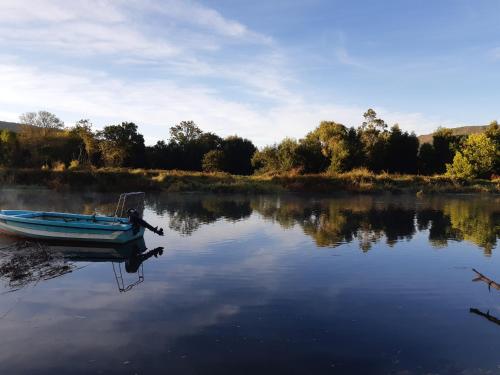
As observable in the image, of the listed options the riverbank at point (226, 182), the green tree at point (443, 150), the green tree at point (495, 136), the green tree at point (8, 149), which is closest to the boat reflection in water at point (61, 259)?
the riverbank at point (226, 182)

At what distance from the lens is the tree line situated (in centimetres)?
5794

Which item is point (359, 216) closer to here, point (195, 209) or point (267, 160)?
point (195, 209)

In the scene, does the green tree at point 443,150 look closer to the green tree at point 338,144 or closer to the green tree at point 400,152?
the green tree at point 400,152

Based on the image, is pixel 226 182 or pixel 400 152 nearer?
pixel 226 182

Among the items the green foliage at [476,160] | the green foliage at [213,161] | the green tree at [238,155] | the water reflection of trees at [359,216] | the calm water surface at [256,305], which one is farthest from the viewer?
the green tree at [238,155]

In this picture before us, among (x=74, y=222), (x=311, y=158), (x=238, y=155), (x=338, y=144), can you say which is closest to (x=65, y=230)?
(x=74, y=222)

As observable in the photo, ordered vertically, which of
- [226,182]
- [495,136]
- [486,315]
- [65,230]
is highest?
[495,136]

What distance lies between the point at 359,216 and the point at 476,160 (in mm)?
38577

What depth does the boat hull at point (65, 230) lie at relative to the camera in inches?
683

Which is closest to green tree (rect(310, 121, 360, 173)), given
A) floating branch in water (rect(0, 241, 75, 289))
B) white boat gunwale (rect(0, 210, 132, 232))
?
white boat gunwale (rect(0, 210, 132, 232))

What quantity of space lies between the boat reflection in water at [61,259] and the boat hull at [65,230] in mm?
335

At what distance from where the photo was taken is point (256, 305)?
10.9m

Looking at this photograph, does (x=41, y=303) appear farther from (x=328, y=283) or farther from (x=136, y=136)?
(x=136, y=136)

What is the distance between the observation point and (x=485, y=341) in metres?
8.95
